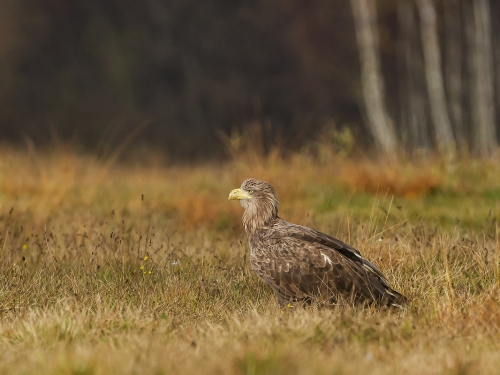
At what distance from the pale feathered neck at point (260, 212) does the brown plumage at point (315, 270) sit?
0.27 m

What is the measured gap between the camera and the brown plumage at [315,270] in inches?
191

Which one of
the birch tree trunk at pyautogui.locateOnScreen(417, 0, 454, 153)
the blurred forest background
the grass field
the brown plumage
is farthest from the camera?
the blurred forest background

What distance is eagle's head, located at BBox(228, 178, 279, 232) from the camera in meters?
5.59

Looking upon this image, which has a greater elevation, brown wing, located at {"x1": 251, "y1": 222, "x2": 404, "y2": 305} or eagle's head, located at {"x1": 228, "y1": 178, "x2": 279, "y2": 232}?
eagle's head, located at {"x1": 228, "y1": 178, "x2": 279, "y2": 232}

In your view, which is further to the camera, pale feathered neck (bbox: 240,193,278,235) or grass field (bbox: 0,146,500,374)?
pale feathered neck (bbox: 240,193,278,235)

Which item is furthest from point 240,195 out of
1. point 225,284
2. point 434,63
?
point 434,63

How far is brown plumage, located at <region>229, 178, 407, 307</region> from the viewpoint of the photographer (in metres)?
4.85

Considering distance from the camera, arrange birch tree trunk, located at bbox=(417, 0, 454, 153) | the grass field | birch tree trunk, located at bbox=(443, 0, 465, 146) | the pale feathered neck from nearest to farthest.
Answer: the grass field
the pale feathered neck
birch tree trunk, located at bbox=(417, 0, 454, 153)
birch tree trunk, located at bbox=(443, 0, 465, 146)

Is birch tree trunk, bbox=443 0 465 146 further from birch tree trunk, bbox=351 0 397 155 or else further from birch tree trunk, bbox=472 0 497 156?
birch tree trunk, bbox=351 0 397 155

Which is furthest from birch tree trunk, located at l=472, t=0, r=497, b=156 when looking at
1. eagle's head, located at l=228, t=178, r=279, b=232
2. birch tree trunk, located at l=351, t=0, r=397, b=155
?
eagle's head, located at l=228, t=178, r=279, b=232

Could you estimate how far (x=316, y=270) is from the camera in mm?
4926

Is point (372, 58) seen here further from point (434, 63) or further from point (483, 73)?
point (483, 73)

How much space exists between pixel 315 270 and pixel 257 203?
0.93 metres

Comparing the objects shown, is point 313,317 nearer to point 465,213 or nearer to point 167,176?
point 465,213
